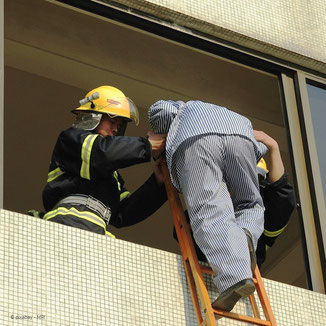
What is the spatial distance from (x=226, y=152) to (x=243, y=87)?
8.44 feet

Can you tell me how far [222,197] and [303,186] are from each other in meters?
1.44

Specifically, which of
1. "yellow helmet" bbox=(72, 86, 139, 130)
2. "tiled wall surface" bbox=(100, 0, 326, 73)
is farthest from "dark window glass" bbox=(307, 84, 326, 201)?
"yellow helmet" bbox=(72, 86, 139, 130)

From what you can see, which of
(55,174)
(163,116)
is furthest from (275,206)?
(55,174)

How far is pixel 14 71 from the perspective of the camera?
9.91 m

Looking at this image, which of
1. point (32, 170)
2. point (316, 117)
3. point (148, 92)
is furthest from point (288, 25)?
point (32, 170)

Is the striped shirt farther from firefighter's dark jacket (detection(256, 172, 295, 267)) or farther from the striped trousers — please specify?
firefighter's dark jacket (detection(256, 172, 295, 267))

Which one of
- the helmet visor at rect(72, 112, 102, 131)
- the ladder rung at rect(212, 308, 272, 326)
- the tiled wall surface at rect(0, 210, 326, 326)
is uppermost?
the helmet visor at rect(72, 112, 102, 131)

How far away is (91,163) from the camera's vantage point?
6410 millimetres

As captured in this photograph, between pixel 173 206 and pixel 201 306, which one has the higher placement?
pixel 173 206

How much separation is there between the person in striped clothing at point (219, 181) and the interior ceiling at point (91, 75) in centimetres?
143

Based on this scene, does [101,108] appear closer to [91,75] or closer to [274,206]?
[274,206]

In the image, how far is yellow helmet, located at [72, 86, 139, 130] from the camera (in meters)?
7.02

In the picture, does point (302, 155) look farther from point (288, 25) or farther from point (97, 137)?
point (97, 137)

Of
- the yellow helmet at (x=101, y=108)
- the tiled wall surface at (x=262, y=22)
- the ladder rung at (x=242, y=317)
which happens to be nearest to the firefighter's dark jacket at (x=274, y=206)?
the yellow helmet at (x=101, y=108)
